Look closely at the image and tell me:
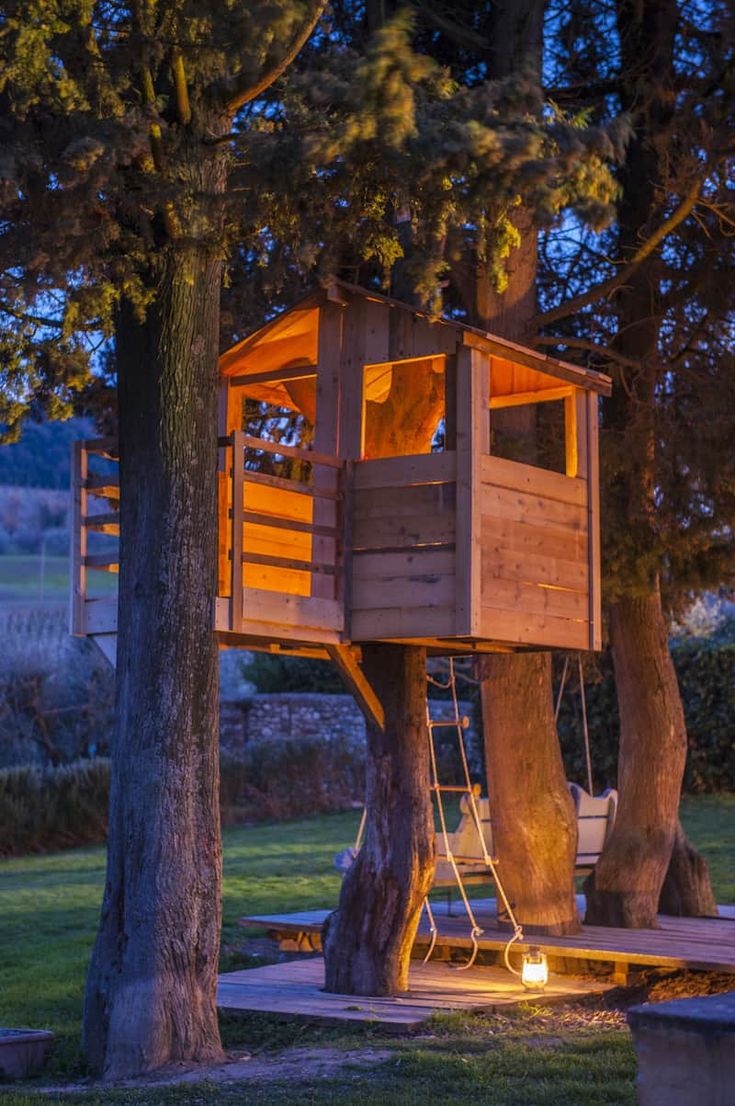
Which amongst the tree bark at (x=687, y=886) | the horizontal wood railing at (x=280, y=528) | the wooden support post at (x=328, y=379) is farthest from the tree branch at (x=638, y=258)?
the tree bark at (x=687, y=886)

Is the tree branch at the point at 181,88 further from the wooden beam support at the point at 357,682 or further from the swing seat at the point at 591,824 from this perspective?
the swing seat at the point at 591,824

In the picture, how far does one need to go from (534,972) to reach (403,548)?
10.1 feet

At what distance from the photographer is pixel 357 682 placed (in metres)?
9.75

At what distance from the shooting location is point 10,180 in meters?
7.34

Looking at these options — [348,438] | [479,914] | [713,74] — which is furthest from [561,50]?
[479,914]

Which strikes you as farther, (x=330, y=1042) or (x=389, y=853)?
(x=389, y=853)

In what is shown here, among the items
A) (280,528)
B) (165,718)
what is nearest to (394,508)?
(280,528)

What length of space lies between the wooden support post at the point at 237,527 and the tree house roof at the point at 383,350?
1416 mm

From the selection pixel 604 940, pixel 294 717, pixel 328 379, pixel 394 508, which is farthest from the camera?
pixel 294 717

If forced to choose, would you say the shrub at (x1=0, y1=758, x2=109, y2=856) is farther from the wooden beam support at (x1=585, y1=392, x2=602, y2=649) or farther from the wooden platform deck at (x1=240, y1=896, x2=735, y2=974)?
the wooden beam support at (x1=585, y1=392, x2=602, y2=649)

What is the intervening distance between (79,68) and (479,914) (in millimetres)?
8109

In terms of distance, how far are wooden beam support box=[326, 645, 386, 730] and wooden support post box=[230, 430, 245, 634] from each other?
1090 millimetres

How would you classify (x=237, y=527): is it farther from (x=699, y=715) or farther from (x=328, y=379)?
(x=699, y=715)

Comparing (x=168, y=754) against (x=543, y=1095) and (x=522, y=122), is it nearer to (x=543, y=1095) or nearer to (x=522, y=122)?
(x=543, y=1095)
